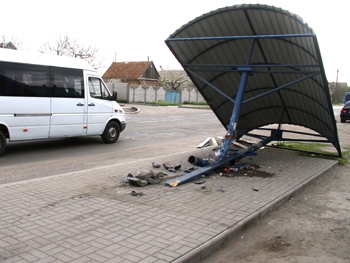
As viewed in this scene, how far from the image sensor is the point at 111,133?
12.5 m

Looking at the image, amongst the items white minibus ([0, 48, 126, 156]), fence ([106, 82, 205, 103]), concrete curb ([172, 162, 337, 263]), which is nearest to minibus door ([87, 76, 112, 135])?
white minibus ([0, 48, 126, 156])

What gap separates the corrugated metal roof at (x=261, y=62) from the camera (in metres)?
7.80

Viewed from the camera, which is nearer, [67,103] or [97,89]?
[67,103]

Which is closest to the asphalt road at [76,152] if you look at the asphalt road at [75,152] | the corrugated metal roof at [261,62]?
the asphalt road at [75,152]

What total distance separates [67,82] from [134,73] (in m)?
→ 61.5

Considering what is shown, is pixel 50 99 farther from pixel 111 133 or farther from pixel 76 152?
pixel 111 133

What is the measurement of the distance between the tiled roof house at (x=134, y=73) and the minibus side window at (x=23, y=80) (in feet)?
194

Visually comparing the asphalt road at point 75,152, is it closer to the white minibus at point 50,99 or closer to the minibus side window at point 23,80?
the white minibus at point 50,99

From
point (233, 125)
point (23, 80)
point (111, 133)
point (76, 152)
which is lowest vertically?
point (76, 152)

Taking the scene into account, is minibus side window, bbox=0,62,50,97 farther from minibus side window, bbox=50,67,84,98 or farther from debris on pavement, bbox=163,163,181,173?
debris on pavement, bbox=163,163,181,173

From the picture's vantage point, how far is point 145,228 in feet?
14.6

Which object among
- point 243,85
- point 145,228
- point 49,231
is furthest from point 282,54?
point 49,231

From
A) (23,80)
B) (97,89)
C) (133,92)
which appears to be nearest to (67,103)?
(97,89)

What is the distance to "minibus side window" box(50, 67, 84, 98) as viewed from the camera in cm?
1064
